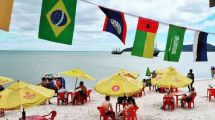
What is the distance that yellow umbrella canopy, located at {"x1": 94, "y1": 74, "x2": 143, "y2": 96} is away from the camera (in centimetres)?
1275

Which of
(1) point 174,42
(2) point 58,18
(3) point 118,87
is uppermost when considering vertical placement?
(2) point 58,18

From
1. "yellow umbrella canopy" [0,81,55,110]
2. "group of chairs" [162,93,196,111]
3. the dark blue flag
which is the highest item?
the dark blue flag

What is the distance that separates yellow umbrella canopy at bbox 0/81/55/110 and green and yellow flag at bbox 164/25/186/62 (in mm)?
4825

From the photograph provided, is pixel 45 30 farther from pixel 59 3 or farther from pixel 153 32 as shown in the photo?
pixel 153 32

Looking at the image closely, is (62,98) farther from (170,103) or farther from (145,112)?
(170,103)

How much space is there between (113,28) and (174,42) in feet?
9.67

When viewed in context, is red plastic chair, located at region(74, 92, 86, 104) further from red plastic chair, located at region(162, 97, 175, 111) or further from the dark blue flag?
the dark blue flag

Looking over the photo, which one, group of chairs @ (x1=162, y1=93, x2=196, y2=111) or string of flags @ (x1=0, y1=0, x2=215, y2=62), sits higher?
string of flags @ (x1=0, y1=0, x2=215, y2=62)

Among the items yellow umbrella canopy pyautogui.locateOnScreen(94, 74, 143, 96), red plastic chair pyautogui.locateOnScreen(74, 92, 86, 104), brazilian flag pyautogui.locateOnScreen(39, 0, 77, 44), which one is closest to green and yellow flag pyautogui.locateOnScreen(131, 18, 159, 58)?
yellow umbrella canopy pyautogui.locateOnScreen(94, 74, 143, 96)

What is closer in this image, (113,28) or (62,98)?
(113,28)

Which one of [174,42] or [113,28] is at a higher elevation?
[113,28]

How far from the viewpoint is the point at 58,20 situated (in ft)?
28.8

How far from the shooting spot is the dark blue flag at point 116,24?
1080cm

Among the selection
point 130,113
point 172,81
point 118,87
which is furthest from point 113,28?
point 172,81
